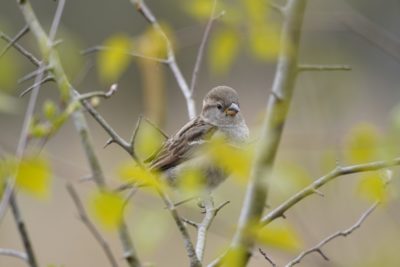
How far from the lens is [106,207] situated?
1.58 m

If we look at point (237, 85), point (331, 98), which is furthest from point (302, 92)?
point (237, 85)

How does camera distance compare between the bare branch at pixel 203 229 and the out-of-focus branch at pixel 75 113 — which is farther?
the bare branch at pixel 203 229

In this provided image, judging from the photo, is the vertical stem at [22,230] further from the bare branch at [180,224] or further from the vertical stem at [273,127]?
the vertical stem at [273,127]

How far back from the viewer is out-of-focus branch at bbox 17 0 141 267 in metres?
1.86

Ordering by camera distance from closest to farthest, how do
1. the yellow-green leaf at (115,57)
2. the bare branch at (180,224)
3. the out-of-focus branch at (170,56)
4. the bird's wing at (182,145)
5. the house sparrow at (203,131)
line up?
the bare branch at (180,224)
the yellow-green leaf at (115,57)
the out-of-focus branch at (170,56)
the house sparrow at (203,131)
the bird's wing at (182,145)

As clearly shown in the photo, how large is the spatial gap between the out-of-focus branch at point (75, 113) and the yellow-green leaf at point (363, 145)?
49 centimetres

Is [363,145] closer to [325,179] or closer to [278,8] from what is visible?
[325,179]

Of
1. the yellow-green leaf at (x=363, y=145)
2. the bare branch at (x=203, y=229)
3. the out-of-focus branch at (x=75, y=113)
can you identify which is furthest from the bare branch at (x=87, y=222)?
the bare branch at (x=203, y=229)

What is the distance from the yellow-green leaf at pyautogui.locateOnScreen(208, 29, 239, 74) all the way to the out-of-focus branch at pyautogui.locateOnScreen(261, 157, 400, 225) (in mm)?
307

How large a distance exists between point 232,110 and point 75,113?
286 centimetres

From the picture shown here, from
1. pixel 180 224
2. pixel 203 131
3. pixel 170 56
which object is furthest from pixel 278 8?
pixel 203 131

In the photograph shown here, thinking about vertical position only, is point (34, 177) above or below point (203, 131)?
above

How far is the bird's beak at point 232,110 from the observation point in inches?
189

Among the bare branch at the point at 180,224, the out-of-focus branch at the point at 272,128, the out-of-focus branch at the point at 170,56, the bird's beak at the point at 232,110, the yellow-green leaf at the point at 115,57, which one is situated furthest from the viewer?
the bird's beak at the point at 232,110
